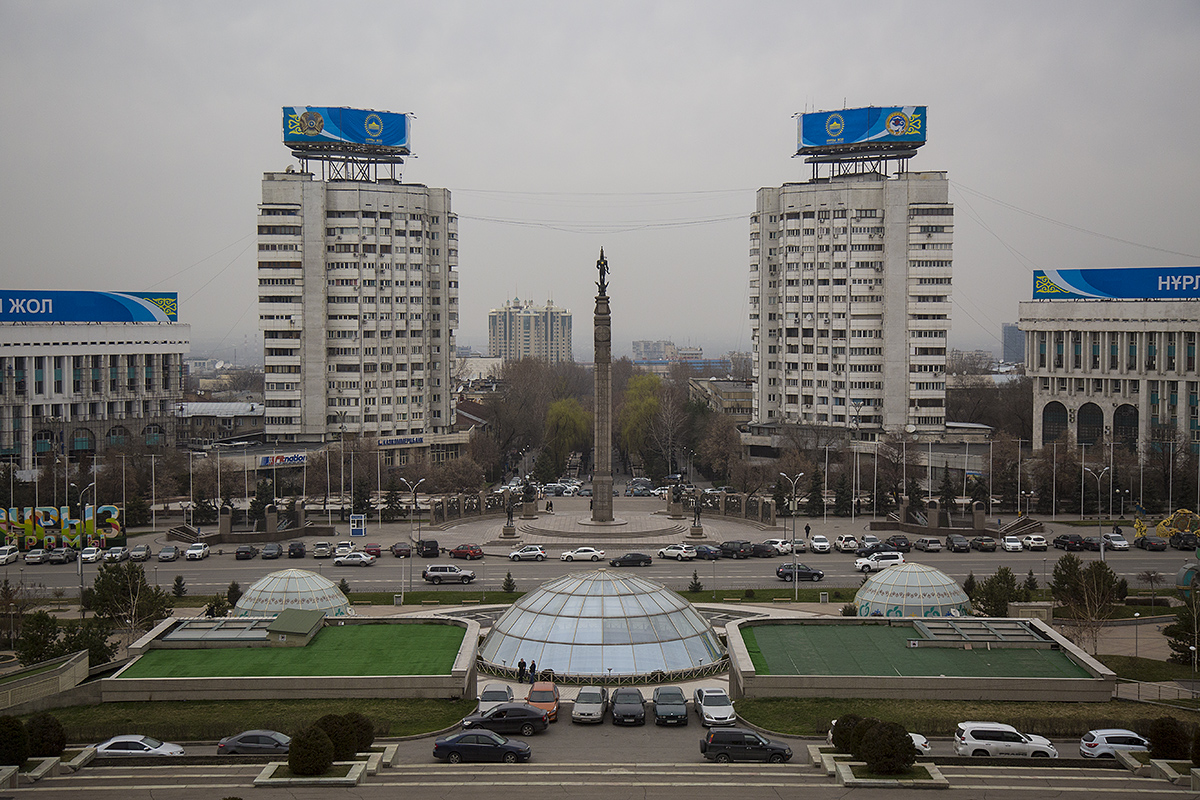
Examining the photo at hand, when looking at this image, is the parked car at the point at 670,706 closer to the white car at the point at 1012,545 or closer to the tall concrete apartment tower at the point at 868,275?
the white car at the point at 1012,545

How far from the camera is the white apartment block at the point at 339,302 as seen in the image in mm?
97625

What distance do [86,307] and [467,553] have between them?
52.5 m

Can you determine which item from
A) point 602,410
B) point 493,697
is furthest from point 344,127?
point 493,697

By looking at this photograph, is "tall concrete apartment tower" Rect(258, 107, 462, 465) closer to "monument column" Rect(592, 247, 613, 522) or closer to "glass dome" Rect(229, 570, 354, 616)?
"monument column" Rect(592, 247, 613, 522)

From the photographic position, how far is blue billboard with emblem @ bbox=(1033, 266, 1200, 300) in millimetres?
91938

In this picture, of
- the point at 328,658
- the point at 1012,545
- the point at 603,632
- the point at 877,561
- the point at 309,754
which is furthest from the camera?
the point at 1012,545

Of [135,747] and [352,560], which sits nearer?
[135,747]

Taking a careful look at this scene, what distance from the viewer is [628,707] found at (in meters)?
31.8

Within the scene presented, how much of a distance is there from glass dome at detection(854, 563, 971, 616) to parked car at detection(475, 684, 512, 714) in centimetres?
1742

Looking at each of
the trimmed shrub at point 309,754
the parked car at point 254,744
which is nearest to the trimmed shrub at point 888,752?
the trimmed shrub at point 309,754

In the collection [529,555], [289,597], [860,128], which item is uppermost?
[860,128]

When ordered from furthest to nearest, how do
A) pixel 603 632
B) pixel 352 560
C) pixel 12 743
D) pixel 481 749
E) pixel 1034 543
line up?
pixel 1034 543 → pixel 352 560 → pixel 603 632 → pixel 481 749 → pixel 12 743

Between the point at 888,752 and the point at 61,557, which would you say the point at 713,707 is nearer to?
the point at 888,752

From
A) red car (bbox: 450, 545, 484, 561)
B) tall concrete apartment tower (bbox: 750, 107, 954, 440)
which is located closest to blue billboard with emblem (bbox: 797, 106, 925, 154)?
tall concrete apartment tower (bbox: 750, 107, 954, 440)
